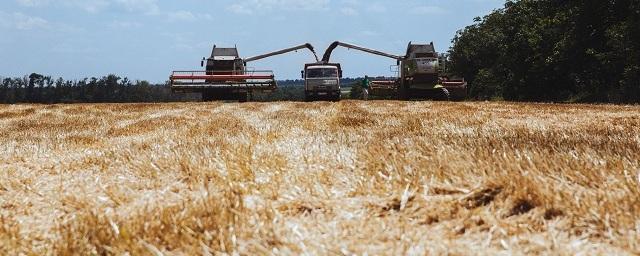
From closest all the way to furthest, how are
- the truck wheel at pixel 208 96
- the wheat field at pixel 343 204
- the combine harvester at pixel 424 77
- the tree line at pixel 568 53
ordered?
the wheat field at pixel 343 204
the tree line at pixel 568 53
the truck wheel at pixel 208 96
the combine harvester at pixel 424 77

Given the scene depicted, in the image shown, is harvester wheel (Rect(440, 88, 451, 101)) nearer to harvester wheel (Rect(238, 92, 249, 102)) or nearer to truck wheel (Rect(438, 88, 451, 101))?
truck wheel (Rect(438, 88, 451, 101))

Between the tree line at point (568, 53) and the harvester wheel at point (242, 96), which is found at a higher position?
the tree line at point (568, 53)

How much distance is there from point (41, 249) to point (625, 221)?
2304 mm

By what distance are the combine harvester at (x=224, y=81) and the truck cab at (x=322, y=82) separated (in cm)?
269

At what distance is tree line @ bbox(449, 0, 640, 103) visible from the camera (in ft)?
97.3

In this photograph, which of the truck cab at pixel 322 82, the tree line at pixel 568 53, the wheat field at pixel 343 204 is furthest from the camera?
the truck cab at pixel 322 82

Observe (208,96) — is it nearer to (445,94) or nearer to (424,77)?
(424,77)

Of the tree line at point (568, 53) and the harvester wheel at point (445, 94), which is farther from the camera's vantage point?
the harvester wheel at point (445, 94)

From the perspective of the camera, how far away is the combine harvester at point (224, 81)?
33906 mm

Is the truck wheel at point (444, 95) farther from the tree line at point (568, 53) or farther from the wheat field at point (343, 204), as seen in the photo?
the wheat field at point (343, 204)

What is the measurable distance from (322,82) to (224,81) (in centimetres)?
669

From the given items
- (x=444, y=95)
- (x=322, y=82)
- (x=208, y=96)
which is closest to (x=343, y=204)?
(x=322, y=82)

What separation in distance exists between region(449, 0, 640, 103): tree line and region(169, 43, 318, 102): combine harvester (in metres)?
20.5

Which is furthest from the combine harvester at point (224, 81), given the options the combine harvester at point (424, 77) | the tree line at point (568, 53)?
the tree line at point (568, 53)
